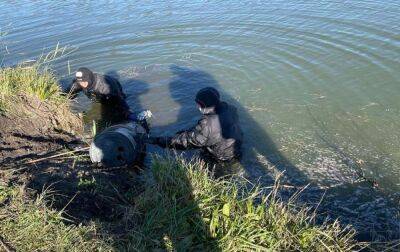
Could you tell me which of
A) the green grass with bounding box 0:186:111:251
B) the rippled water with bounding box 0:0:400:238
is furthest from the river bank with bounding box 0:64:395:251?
the rippled water with bounding box 0:0:400:238

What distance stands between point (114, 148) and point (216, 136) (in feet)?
5.47

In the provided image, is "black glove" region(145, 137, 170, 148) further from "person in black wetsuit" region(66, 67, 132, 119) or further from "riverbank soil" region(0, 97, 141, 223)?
"person in black wetsuit" region(66, 67, 132, 119)

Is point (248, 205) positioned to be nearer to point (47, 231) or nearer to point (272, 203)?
point (272, 203)

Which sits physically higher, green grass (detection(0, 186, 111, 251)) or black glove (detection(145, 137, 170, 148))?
green grass (detection(0, 186, 111, 251))

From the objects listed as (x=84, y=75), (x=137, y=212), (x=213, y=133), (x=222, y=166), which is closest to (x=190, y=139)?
(x=213, y=133)

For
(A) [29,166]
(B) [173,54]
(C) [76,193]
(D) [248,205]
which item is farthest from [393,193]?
(B) [173,54]

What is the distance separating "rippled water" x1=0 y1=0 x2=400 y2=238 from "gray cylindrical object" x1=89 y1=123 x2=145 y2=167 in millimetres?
1825

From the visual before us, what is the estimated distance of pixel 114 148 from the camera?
22.3 feet

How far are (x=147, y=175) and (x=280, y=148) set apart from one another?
2.83m

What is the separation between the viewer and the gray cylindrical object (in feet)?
22.0

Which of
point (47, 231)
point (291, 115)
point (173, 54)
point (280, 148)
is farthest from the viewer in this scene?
point (173, 54)

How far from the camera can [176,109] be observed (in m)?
9.48

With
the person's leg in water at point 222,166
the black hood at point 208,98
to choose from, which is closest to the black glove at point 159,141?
the person's leg in water at point 222,166

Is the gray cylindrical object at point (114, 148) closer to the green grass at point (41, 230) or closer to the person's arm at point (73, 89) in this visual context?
the green grass at point (41, 230)
